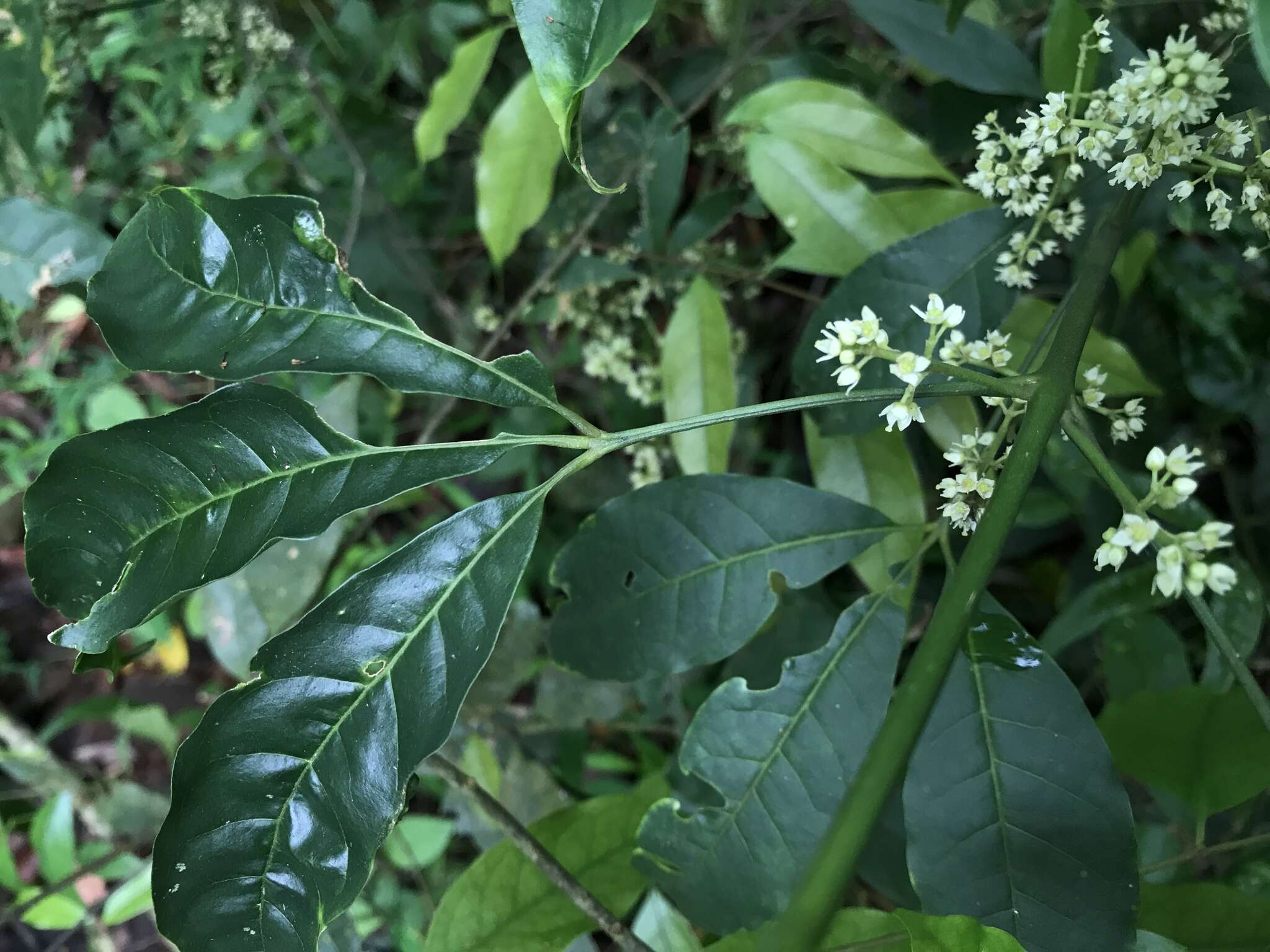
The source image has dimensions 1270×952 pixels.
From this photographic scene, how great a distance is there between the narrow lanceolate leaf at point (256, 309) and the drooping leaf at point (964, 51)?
2.01ft

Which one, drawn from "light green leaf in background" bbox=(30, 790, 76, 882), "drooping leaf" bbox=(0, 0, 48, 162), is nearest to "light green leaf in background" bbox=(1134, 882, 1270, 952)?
"drooping leaf" bbox=(0, 0, 48, 162)

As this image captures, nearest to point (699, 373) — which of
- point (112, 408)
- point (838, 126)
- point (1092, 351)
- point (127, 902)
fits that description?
point (838, 126)

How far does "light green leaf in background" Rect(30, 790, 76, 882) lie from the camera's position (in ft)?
4.39

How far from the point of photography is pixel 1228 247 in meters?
1.23

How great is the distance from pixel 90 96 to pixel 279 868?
1.55 metres

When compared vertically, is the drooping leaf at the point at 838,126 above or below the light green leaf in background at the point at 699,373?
above

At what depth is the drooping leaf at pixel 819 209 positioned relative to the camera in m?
0.93

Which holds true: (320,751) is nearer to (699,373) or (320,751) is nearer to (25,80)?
(699,373)

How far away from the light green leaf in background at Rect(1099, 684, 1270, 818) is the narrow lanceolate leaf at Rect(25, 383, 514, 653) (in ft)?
2.24

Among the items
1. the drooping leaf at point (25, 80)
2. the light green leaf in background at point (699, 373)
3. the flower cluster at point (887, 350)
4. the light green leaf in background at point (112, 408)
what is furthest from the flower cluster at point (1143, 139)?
the light green leaf in background at point (112, 408)

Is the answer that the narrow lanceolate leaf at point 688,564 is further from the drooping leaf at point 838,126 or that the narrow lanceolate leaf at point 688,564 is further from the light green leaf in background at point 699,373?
the drooping leaf at point 838,126

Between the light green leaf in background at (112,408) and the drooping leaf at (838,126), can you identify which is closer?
the drooping leaf at (838,126)

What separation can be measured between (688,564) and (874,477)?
13.3 inches

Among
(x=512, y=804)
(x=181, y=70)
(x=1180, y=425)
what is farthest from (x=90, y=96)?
(x=1180, y=425)
